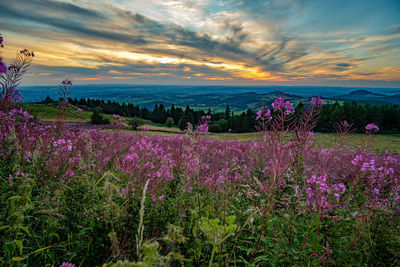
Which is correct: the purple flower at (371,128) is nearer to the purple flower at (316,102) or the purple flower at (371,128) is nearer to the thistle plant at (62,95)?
the purple flower at (316,102)

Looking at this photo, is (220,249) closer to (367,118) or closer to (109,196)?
(109,196)

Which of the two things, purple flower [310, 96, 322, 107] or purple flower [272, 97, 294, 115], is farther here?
purple flower [310, 96, 322, 107]

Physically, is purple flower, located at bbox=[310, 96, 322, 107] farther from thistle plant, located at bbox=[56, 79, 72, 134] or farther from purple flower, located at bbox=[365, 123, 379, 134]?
thistle plant, located at bbox=[56, 79, 72, 134]

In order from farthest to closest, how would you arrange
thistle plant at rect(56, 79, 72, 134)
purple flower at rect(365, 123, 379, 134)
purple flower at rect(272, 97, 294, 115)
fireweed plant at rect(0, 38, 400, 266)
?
thistle plant at rect(56, 79, 72, 134) < purple flower at rect(365, 123, 379, 134) < purple flower at rect(272, 97, 294, 115) < fireweed plant at rect(0, 38, 400, 266)

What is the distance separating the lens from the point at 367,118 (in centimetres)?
5738

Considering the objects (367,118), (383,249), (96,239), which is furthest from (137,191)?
(367,118)

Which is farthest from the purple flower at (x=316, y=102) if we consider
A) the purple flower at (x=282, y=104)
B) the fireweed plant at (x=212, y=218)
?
the purple flower at (x=282, y=104)

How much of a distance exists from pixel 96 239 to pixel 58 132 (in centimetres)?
315

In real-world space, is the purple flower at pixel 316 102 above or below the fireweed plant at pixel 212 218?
above

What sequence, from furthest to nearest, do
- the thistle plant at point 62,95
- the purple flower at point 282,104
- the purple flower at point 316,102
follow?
1. the thistle plant at point 62,95
2. the purple flower at point 316,102
3. the purple flower at point 282,104

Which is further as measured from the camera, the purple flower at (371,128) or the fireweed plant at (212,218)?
the purple flower at (371,128)

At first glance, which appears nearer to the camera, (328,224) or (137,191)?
(328,224)

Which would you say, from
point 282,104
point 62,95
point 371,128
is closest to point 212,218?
point 282,104

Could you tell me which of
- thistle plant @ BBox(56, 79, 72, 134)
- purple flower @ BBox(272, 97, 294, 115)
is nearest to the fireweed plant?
purple flower @ BBox(272, 97, 294, 115)
